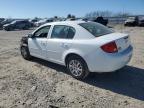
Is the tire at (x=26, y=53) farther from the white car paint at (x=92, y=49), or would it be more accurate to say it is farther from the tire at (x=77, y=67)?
the tire at (x=77, y=67)

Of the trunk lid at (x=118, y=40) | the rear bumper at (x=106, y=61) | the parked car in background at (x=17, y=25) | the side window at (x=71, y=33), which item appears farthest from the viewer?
the parked car in background at (x=17, y=25)

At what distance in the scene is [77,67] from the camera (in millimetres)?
6973

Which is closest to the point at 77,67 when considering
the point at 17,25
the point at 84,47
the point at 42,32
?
the point at 84,47

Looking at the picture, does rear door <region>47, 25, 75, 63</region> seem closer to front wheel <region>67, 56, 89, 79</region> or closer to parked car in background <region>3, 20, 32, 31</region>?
front wheel <region>67, 56, 89, 79</region>

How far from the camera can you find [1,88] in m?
6.59

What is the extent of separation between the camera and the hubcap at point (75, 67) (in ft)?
22.6

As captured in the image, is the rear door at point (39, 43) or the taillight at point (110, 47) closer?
the taillight at point (110, 47)

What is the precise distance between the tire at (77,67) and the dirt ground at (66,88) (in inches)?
7.0

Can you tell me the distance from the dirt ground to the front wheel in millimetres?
178

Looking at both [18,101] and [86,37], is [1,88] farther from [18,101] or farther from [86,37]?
[86,37]

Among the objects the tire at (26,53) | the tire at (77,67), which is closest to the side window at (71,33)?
the tire at (77,67)

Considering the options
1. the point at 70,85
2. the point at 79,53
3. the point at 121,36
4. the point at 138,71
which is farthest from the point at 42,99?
the point at 138,71

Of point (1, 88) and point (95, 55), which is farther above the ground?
point (95, 55)

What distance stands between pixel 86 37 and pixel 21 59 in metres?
4.22
